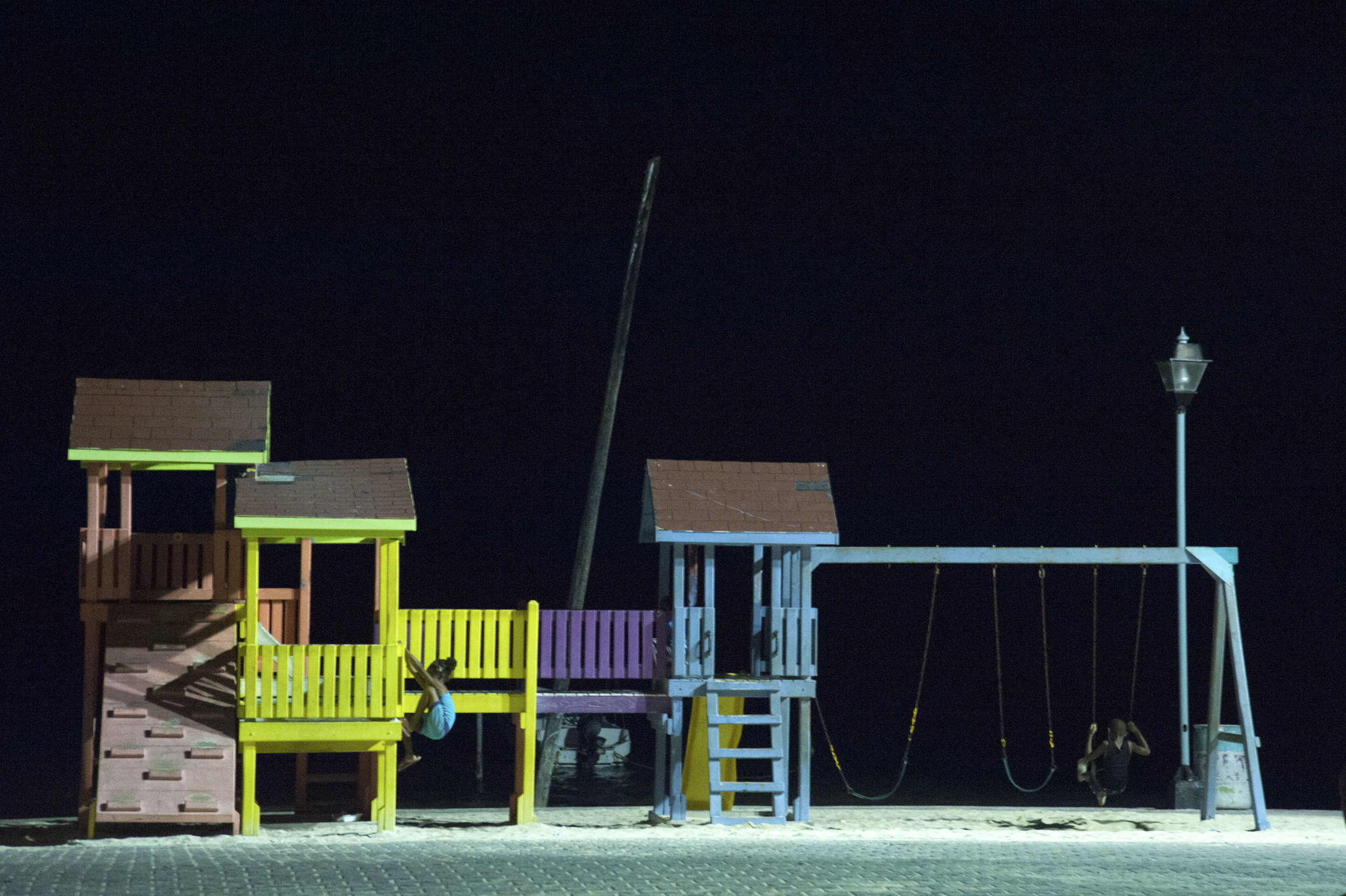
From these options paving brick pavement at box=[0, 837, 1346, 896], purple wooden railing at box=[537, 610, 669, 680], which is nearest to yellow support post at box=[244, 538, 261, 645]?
paving brick pavement at box=[0, 837, 1346, 896]

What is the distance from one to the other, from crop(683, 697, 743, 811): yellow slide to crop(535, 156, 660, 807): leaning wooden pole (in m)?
2.58

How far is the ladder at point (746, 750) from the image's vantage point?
17188 millimetres

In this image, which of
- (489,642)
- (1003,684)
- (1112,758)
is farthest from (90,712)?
(1003,684)

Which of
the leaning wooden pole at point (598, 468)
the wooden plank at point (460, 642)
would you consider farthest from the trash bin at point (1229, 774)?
the wooden plank at point (460, 642)

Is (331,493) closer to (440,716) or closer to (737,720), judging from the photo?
(440,716)

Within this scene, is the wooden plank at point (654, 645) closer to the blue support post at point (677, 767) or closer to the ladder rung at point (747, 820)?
the blue support post at point (677, 767)

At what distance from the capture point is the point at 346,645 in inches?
631

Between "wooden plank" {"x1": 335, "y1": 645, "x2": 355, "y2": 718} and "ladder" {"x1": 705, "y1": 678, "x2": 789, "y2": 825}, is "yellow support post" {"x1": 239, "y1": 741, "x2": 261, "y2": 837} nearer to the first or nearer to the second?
"wooden plank" {"x1": 335, "y1": 645, "x2": 355, "y2": 718}

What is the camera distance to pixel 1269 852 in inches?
599

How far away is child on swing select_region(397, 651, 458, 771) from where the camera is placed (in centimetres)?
1648

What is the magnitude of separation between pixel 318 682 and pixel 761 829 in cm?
443

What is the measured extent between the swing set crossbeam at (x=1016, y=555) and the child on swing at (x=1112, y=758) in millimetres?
1808

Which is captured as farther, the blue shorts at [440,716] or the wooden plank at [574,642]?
the wooden plank at [574,642]

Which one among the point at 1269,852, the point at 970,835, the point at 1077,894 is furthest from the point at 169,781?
the point at 1269,852
